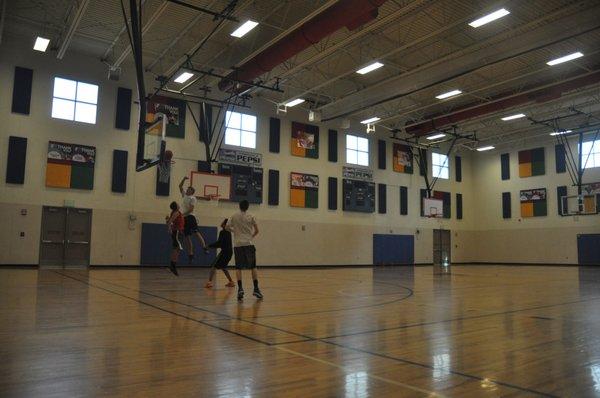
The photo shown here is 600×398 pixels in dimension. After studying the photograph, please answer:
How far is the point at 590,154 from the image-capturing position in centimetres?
2725

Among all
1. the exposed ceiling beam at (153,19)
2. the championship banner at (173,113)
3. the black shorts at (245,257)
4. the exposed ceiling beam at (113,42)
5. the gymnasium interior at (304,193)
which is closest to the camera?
the gymnasium interior at (304,193)

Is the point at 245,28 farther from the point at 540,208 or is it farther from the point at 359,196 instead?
the point at 540,208

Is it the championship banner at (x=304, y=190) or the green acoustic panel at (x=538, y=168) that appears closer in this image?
the championship banner at (x=304, y=190)

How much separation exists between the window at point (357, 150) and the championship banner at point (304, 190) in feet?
9.35

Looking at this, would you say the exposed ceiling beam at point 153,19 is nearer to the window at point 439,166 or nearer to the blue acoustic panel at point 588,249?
the window at point 439,166

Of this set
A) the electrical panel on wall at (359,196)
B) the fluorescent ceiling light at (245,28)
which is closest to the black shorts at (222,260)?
the fluorescent ceiling light at (245,28)

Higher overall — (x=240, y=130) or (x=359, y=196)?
(x=240, y=130)

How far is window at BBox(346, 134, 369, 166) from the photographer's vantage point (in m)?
26.7

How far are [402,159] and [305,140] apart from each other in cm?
726

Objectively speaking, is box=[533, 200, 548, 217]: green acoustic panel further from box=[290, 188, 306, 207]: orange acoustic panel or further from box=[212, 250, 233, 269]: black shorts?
box=[212, 250, 233, 269]: black shorts

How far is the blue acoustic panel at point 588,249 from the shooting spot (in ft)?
88.8

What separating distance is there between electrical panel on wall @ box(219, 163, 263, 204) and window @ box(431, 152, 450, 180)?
12.9m

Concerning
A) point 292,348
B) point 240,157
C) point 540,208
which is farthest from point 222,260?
point 540,208

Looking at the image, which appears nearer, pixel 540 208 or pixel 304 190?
pixel 304 190
